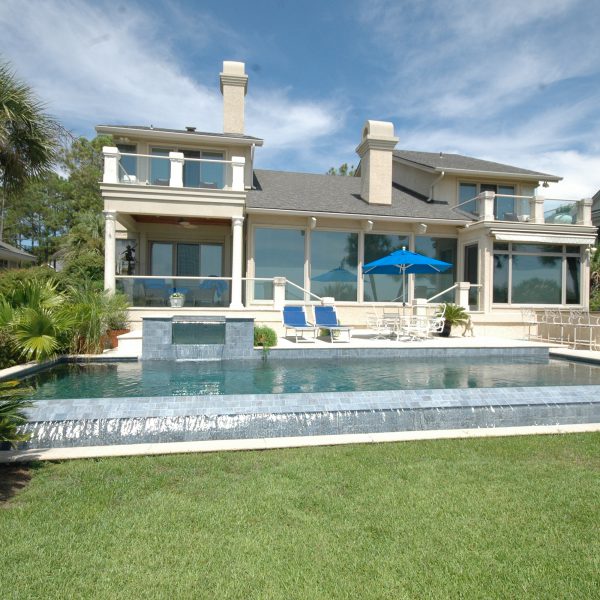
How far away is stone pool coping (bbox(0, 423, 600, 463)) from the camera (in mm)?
5105

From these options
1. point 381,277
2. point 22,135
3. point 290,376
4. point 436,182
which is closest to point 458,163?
point 436,182

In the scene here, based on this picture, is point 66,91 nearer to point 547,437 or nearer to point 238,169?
point 238,169

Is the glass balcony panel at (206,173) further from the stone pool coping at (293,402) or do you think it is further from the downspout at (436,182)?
the stone pool coping at (293,402)

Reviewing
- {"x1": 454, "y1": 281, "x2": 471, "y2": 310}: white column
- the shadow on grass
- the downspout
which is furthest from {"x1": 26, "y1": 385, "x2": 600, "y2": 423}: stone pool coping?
the downspout

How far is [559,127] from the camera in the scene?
26094mm

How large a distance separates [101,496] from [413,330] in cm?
1185

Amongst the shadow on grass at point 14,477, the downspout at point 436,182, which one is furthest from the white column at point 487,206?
the shadow on grass at point 14,477

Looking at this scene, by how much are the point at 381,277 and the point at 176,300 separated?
801cm

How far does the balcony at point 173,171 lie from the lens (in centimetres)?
1562

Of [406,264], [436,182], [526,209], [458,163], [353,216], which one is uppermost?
[458,163]

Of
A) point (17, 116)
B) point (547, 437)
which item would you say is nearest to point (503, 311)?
point (547, 437)

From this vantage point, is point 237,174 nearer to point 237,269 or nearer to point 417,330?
point 237,269

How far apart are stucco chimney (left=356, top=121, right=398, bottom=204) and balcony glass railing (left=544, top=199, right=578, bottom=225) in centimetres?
619

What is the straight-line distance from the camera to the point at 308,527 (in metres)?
3.57
